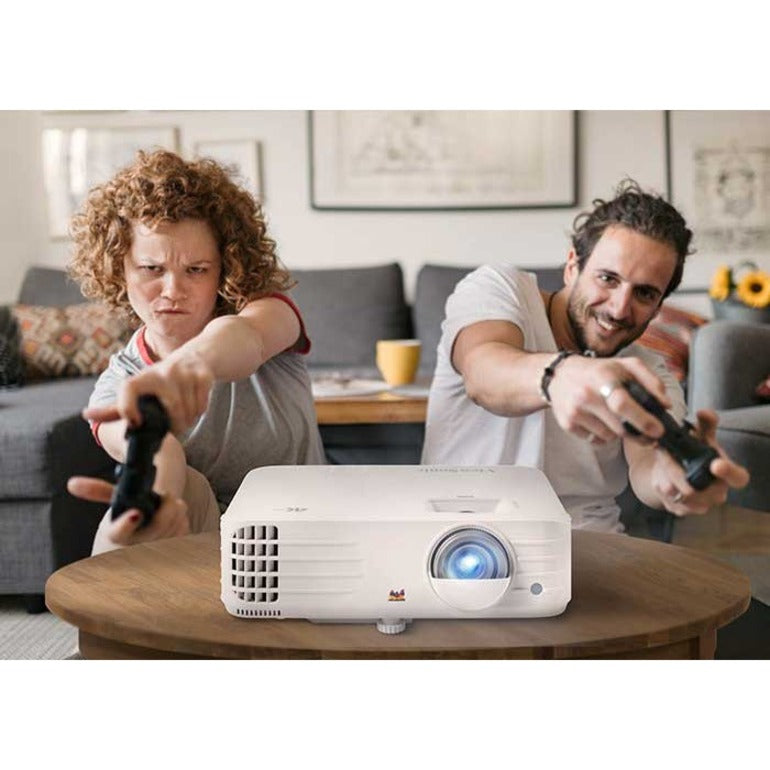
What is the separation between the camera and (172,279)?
3.12 ft

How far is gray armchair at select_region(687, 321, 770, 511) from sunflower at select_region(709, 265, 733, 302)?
3cm

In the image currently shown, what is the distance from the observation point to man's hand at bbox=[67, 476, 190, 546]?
76cm

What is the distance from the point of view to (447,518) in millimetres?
733

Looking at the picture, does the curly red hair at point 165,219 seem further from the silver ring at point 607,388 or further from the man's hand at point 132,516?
Answer: the silver ring at point 607,388

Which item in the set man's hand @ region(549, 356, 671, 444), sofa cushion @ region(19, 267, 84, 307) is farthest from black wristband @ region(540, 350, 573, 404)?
sofa cushion @ region(19, 267, 84, 307)

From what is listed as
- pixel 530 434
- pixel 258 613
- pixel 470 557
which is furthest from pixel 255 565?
pixel 530 434

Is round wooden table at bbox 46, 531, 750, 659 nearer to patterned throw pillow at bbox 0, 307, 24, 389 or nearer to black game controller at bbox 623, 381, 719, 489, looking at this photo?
black game controller at bbox 623, 381, 719, 489

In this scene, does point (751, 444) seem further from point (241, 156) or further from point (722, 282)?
point (241, 156)

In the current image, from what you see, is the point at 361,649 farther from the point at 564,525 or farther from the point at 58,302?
the point at 58,302

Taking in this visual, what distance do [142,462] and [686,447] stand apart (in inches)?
15.3

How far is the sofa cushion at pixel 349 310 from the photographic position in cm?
132

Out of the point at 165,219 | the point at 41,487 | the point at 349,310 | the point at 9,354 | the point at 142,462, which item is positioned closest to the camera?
the point at 142,462
